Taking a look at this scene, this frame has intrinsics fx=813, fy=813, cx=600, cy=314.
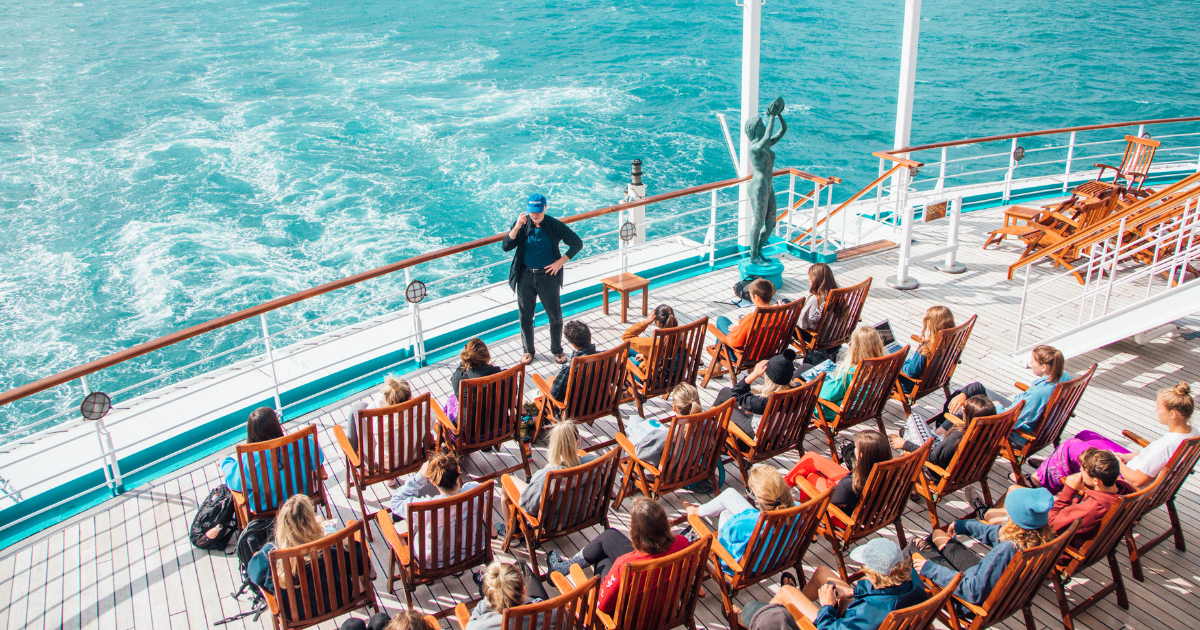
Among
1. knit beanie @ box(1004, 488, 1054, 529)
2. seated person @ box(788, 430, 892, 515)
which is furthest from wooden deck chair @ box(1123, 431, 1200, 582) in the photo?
seated person @ box(788, 430, 892, 515)

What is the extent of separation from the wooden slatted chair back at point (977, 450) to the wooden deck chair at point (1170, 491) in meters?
0.77

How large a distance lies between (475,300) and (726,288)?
2.69 meters

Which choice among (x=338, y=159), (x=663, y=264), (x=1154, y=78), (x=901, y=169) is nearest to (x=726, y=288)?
(x=663, y=264)

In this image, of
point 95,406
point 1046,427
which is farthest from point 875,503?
point 95,406

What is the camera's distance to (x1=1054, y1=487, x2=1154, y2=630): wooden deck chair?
399 centimetres

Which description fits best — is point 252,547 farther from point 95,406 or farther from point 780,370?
point 780,370

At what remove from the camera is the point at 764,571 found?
4.18 metres

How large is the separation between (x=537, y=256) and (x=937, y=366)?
317 cm

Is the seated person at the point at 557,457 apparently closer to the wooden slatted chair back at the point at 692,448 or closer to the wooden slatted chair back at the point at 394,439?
the wooden slatted chair back at the point at 692,448

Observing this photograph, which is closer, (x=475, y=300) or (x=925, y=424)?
(x=925, y=424)

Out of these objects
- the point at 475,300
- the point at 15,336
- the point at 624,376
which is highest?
the point at 624,376

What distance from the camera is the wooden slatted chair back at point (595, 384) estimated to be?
210 inches

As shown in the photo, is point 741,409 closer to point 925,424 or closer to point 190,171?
point 925,424

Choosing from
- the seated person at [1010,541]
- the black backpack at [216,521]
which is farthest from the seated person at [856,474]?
the black backpack at [216,521]
